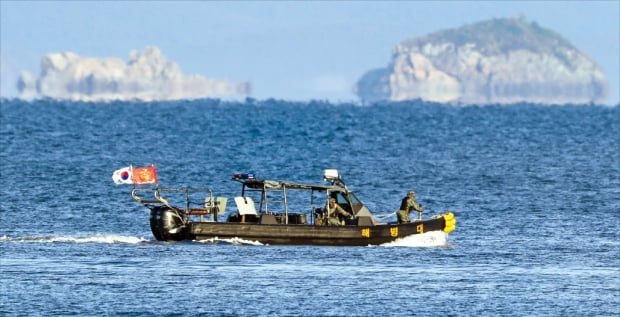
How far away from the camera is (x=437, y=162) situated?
82188 mm

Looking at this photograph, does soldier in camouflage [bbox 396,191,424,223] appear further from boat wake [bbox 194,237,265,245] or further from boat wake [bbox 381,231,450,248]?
boat wake [bbox 194,237,265,245]

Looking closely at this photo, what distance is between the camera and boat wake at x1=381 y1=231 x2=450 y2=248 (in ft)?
143

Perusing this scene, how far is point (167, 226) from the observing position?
42.8 meters

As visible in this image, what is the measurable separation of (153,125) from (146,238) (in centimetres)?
8158

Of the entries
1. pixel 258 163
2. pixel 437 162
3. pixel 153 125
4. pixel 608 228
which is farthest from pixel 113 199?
pixel 153 125

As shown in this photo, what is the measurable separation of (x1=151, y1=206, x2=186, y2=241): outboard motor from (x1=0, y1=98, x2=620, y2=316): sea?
0.58m

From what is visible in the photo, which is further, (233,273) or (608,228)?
(608,228)

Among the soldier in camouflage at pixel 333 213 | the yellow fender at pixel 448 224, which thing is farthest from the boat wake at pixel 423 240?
the soldier in camouflage at pixel 333 213

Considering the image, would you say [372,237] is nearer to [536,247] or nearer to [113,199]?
[536,247]

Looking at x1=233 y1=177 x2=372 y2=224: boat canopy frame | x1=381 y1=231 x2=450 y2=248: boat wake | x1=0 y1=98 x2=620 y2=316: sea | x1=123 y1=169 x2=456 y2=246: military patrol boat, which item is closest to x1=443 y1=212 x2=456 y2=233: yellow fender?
x1=123 y1=169 x2=456 y2=246: military patrol boat

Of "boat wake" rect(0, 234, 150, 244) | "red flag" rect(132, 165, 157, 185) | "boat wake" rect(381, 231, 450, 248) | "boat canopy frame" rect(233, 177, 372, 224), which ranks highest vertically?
"red flag" rect(132, 165, 157, 185)

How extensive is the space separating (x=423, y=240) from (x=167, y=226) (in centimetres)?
708

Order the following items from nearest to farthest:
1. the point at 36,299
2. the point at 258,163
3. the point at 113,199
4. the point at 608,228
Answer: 1. the point at 36,299
2. the point at 608,228
3. the point at 113,199
4. the point at 258,163

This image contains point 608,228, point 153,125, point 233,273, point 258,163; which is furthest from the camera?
point 153,125
